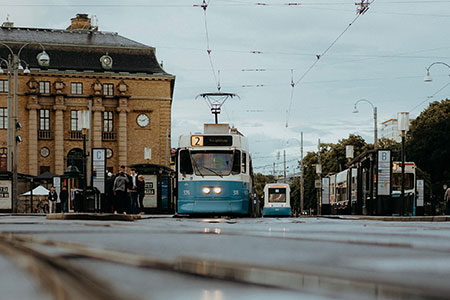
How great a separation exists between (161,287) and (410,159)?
67640 millimetres

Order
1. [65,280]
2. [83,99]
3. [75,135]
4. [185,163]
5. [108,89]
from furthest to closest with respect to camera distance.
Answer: [108,89] < [83,99] < [75,135] < [185,163] < [65,280]

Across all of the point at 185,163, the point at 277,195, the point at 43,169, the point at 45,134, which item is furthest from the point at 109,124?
the point at 185,163

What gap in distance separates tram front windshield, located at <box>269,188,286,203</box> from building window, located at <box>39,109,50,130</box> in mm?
25608

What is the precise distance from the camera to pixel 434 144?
215ft

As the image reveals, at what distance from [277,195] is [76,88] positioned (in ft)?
83.4

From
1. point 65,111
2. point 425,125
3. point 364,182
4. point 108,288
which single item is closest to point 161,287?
point 108,288

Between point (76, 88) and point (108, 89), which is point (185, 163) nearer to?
point (76, 88)

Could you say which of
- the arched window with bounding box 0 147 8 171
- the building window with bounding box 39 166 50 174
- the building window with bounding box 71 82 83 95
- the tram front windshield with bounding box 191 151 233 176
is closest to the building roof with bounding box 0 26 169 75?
the building window with bounding box 71 82 83 95

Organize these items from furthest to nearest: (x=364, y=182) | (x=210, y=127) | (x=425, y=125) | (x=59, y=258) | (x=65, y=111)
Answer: (x=65, y=111) → (x=425, y=125) → (x=364, y=182) → (x=210, y=127) → (x=59, y=258)

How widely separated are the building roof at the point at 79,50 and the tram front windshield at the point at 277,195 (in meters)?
21.9

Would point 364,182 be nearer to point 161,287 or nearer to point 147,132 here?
point 161,287

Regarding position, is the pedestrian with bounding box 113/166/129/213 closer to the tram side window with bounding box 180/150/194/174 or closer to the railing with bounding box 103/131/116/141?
the tram side window with bounding box 180/150/194/174

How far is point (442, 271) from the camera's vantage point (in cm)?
282

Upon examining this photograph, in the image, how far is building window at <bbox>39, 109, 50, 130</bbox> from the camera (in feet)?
242
